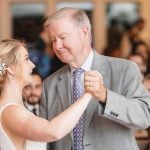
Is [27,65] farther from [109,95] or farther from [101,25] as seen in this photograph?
[101,25]

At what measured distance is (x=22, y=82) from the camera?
2.74 metres

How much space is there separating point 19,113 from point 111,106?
459 millimetres

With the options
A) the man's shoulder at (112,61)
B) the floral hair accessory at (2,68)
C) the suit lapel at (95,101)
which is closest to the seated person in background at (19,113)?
the floral hair accessory at (2,68)

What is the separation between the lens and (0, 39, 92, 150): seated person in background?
249 cm

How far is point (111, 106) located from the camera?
2.73 metres

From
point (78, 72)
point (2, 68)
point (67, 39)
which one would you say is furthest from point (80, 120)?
point (2, 68)

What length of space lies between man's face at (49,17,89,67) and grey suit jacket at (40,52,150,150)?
0.15m

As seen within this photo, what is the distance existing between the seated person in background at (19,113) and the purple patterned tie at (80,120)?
280mm

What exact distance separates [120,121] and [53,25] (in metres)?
0.61

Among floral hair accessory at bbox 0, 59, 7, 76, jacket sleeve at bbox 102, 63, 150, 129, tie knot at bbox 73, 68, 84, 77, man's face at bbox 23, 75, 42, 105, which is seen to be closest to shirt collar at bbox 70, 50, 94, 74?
tie knot at bbox 73, 68, 84, 77

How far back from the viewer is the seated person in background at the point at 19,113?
2.49 m

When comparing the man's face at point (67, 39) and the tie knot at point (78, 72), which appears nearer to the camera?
the man's face at point (67, 39)

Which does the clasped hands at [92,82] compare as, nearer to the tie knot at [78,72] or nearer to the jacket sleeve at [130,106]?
the jacket sleeve at [130,106]

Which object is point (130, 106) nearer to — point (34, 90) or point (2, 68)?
point (2, 68)
